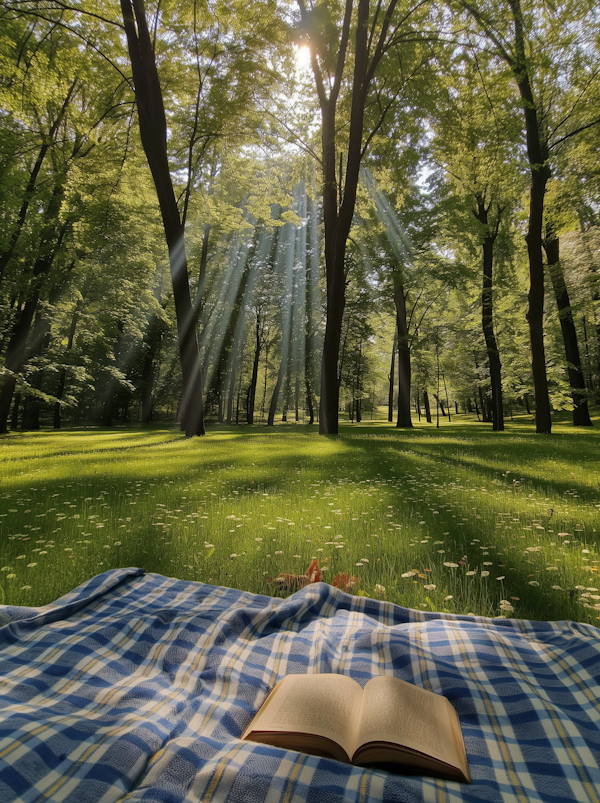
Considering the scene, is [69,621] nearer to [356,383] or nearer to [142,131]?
[142,131]

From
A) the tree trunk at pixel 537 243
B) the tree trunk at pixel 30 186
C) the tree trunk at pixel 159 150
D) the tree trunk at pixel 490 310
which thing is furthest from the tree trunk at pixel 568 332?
the tree trunk at pixel 30 186

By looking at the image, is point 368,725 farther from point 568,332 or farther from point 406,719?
point 568,332

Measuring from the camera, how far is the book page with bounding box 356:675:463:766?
111 cm

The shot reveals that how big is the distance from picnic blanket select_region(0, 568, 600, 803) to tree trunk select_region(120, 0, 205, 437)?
973 centimetres

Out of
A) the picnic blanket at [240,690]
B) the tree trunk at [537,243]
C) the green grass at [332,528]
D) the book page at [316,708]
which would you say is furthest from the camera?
the tree trunk at [537,243]

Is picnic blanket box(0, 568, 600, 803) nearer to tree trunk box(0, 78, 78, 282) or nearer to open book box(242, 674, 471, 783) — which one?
open book box(242, 674, 471, 783)

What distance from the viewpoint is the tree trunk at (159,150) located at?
387 inches

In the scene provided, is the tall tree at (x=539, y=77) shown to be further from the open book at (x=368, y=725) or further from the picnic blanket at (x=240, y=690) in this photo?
the open book at (x=368, y=725)

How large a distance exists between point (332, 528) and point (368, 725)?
2.81 metres

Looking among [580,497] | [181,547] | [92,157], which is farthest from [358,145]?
[181,547]

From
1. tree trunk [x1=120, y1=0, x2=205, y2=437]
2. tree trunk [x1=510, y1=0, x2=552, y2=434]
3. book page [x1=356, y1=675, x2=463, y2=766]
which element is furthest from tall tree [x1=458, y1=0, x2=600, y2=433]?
book page [x1=356, y1=675, x2=463, y2=766]

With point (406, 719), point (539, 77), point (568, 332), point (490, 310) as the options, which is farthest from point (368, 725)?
point (568, 332)

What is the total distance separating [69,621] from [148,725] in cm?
101

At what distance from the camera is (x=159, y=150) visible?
34.2 feet
